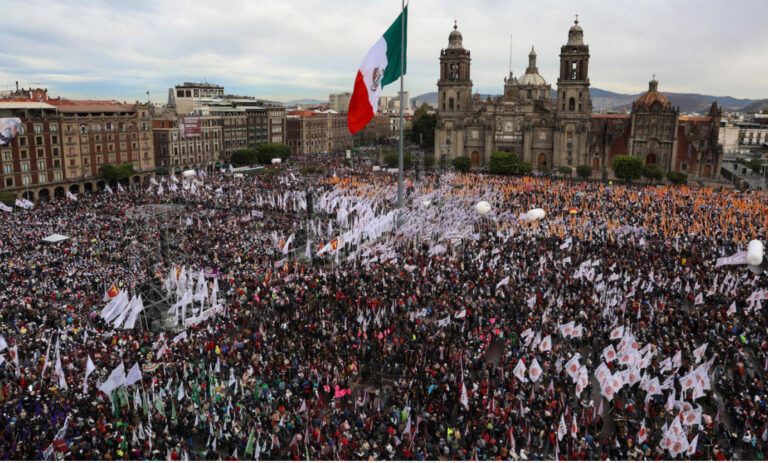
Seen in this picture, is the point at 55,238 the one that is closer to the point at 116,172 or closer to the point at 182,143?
the point at 116,172

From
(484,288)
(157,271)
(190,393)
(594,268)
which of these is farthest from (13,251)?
(594,268)

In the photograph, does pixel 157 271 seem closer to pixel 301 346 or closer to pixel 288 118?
pixel 301 346

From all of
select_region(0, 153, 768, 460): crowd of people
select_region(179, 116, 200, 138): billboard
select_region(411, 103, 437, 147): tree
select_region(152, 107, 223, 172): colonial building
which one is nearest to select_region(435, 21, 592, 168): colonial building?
select_region(411, 103, 437, 147): tree

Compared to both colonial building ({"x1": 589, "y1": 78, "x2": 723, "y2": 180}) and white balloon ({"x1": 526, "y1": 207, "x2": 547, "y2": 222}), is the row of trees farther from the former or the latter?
white balloon ({"x1": 526, "y1": 207, "x2": 547, "y2": 222})

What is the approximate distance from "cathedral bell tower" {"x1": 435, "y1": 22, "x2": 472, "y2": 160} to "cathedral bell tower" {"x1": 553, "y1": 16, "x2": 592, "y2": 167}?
49.7 ft

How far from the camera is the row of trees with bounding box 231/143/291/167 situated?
89.0 metres

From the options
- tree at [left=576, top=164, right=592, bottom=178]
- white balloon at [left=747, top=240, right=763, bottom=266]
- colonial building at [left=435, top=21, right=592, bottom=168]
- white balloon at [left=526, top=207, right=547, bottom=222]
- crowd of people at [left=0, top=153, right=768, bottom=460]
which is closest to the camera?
crowd of people at [left=0, top=153, right=768, bottom=460]

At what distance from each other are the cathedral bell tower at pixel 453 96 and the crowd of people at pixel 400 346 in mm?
53255

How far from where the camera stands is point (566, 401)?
17641 mm

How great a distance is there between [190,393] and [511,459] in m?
10.6

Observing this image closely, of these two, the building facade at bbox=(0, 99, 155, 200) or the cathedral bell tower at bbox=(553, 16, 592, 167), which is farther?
the cathedral bell tower at bbox=(553, 16, 592, 167)

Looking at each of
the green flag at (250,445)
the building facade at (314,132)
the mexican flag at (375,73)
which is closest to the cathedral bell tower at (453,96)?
the building facade at (314,132)

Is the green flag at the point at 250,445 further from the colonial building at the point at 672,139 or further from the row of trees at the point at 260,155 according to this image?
the colonial building at the point at 672,139

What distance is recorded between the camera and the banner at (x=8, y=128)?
53.8 metres
